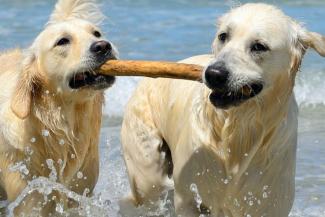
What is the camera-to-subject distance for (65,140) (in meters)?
5.76

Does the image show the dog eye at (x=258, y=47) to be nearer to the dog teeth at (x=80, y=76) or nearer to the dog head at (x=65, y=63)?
the dog head at (x=65, y=63)

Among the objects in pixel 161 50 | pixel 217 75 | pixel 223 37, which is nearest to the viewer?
pixel 217 75

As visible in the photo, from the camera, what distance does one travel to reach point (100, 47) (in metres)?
5.29

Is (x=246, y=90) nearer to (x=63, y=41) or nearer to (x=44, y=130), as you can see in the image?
(x=63, y=41)

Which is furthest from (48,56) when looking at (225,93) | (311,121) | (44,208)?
(311,121)

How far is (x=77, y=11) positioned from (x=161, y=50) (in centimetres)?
607

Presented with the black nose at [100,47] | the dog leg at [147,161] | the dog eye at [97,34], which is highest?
the black nose at [100,47]

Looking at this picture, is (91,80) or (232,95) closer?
(232,95)

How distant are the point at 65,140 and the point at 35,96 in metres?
0.41

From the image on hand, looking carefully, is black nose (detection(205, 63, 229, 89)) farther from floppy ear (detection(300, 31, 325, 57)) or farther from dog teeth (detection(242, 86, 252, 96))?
floppy ear (detection(300, 31, 325, 57))

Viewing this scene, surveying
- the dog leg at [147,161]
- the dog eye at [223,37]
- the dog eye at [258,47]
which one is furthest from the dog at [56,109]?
the dog eye at [258,47]

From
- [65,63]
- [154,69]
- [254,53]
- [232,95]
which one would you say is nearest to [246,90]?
[232,95]

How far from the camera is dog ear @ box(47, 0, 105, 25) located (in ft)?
19.5

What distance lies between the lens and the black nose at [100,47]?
17.3 ft
